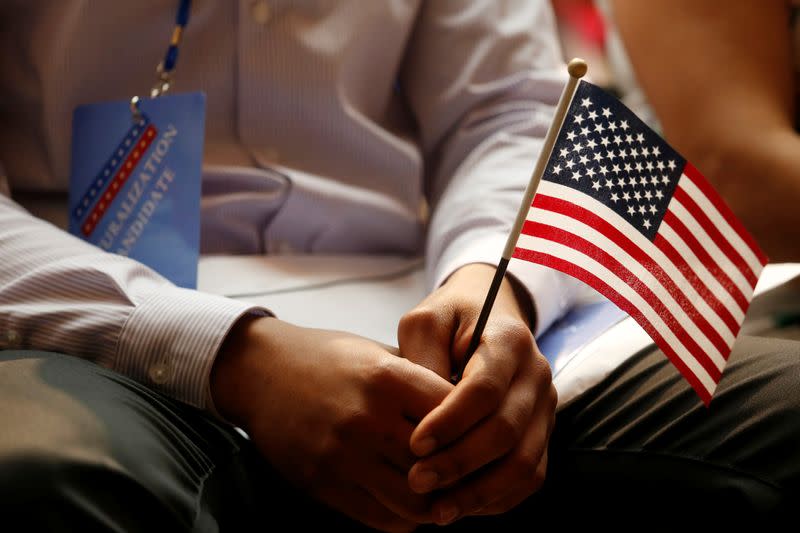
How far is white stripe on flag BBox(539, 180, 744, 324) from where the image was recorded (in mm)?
549

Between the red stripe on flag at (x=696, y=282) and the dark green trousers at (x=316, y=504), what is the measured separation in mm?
45

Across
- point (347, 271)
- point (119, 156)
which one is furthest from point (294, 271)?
point (119, 156)

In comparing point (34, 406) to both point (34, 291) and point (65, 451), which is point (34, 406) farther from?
point (34, 291)

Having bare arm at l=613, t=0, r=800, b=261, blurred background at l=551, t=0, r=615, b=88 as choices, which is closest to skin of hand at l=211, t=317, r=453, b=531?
bare arm at l=613, t=0, r=800, b=261

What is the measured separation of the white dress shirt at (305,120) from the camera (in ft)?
2.29

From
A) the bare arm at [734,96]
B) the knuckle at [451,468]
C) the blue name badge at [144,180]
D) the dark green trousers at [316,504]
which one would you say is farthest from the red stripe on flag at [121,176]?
the bare arm at [734,96]

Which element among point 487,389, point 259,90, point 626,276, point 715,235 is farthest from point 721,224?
point 259,90

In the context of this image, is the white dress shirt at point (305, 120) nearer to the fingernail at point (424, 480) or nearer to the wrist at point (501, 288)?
the wrist at point (501, 288)

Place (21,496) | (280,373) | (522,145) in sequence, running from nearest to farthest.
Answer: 1. (21,496)
2. (280,373)
3. (522,145)

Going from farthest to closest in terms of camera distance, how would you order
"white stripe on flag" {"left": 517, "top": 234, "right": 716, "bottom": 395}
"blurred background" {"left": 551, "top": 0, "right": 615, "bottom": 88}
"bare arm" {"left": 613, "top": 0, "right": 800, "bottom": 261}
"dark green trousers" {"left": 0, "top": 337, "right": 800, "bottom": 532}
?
1. "blurred background" {"left": 551, "top": 0, "right": 615, "bottom": 88}
2. "bare arm" {"left": 613, "top": 0, "right": 800, "bottom": 261}
3. "white stripe on flag" {"left": 517, "top": 234, "right": 716, "bottom": 395}
4. "dark green trousers" {"left": 0, "top": 337, "right": 800, "bottom": 532}

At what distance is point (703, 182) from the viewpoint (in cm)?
61

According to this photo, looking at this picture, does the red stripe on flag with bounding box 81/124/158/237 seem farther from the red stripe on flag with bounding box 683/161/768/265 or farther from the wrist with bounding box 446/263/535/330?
the red stripe on flag with bounding box 683/161/768/265

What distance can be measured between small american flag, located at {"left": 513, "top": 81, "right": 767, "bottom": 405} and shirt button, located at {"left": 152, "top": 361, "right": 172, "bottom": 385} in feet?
0.92

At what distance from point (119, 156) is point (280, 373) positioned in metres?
0.32
